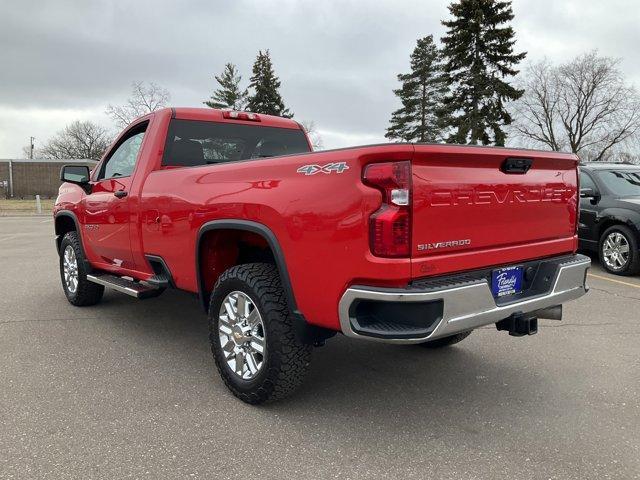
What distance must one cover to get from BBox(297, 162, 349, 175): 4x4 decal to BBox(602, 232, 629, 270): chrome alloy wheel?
6609mm

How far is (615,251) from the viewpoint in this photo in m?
7.69

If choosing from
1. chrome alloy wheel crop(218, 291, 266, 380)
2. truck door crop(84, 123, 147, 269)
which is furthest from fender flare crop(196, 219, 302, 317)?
truck door crop(84, 123, 147, 269)

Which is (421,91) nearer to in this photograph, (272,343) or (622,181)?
(622,181)

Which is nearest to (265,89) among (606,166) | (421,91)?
(421,91)

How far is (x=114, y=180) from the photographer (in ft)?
15.4

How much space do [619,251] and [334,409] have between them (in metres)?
6.30

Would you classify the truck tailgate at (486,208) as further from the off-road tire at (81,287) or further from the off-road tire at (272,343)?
the off-road tire at (81,287)

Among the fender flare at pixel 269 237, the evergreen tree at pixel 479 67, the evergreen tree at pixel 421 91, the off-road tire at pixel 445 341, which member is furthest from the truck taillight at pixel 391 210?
the evergreen tree at pixel 421 91

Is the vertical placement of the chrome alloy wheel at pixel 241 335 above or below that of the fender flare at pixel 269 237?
below

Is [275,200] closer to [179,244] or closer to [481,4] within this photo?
[179,244]

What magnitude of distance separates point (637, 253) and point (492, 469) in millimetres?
6140

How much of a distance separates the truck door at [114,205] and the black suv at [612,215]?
6.79 meters

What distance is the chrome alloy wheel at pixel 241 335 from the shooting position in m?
3.18

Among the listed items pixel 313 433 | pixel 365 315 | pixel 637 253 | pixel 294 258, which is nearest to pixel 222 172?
pixel 294 258
